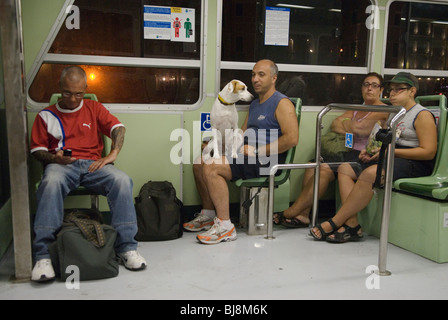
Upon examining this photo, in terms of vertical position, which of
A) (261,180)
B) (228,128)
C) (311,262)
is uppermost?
(228,128)

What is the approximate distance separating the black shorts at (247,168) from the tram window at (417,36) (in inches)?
74.4

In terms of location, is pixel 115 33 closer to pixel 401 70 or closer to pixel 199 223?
pixel 199 223

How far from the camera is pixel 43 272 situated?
90.1 inches

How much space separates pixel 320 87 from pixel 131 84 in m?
1.81

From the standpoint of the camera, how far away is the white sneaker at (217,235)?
121 inches

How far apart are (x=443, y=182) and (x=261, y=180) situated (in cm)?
129

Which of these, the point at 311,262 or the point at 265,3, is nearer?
the point at 311,262

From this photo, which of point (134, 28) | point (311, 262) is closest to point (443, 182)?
point (311, 262)

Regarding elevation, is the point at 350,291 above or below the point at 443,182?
below

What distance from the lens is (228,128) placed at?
329 centimetres

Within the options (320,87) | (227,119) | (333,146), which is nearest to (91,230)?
(227,119)
